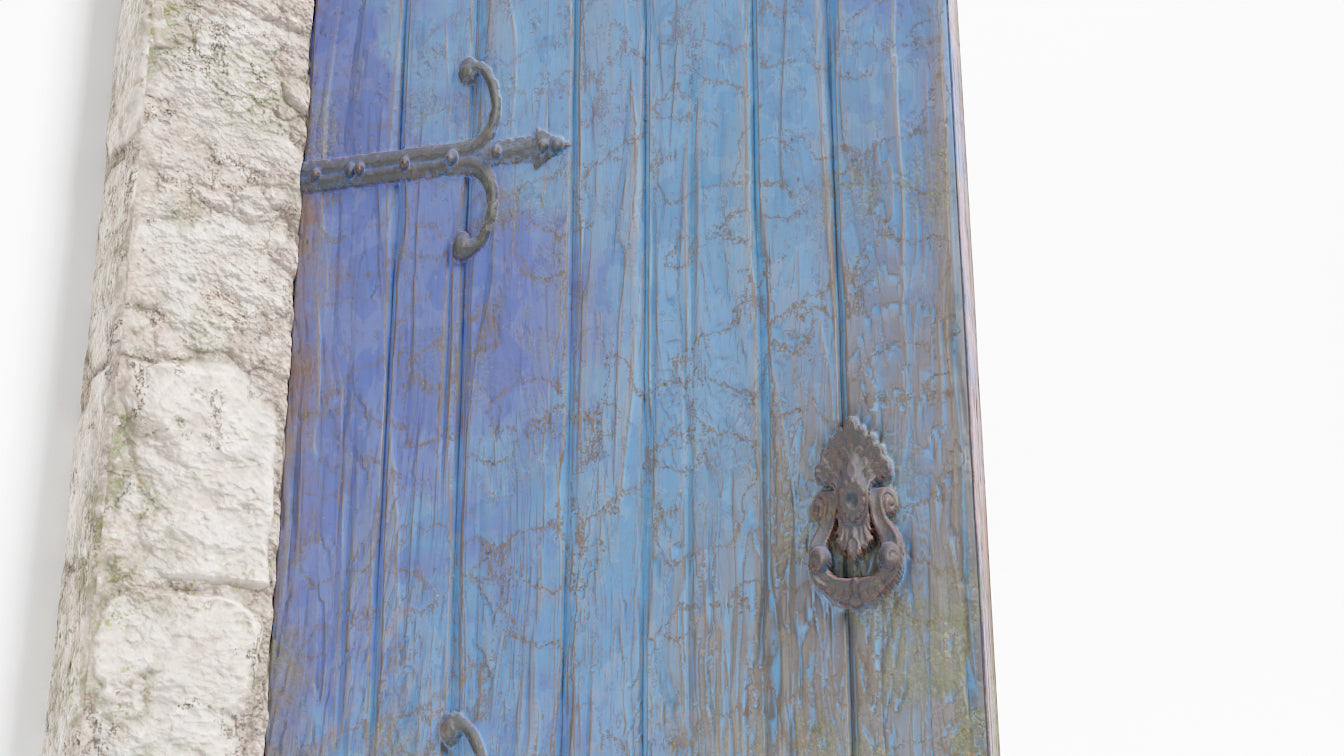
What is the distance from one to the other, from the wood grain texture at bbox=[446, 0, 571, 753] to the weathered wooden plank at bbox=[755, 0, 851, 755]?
0.28 meters

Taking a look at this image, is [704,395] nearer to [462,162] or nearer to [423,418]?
[423,418]

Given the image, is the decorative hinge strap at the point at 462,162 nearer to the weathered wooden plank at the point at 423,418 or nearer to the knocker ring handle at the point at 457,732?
the weathered wooden plank at the point at 423,418

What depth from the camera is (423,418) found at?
1.53 m

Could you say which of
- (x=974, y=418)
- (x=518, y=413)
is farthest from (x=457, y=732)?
(x=974, y=418)

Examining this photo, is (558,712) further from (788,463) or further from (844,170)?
(844,170)

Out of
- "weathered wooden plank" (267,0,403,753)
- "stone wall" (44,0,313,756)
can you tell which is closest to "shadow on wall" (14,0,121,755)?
"stone wall" (44,0,313,756)

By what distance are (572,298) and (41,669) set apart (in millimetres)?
868

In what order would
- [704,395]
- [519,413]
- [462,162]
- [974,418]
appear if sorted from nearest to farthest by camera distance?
1. [974,418]
2. [704,395]
3. [519,413]
4. [462,162]

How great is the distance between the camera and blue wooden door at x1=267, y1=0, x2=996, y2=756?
4.15 feet

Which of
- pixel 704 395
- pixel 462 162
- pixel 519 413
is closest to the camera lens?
pixel 704 395

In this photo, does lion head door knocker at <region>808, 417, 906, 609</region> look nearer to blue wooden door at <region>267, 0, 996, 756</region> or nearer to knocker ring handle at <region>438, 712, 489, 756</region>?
blue wooden door at <region>267, 0, 996, 756</region>

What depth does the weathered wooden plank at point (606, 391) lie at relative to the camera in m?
1.34

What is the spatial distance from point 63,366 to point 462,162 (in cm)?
64

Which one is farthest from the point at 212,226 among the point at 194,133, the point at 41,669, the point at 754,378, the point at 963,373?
the point at 963,373
